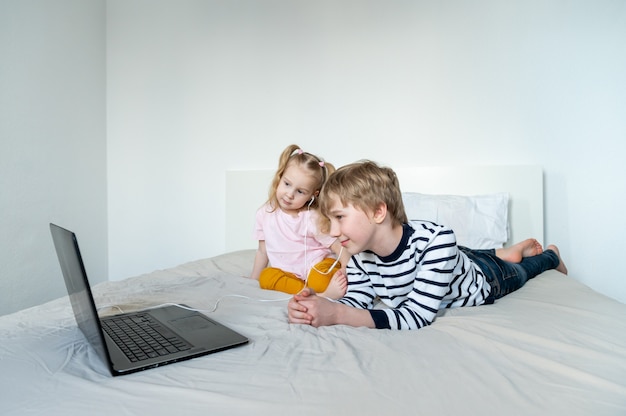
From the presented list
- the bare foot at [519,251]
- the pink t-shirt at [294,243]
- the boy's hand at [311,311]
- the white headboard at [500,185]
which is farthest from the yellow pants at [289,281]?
the white headboard at [500,185]

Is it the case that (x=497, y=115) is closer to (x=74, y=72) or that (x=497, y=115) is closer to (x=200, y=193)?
(x=200, y=193)

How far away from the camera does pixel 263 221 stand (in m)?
1.90

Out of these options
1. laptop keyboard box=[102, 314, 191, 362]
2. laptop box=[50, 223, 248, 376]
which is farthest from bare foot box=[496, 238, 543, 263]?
laptop keyboard box=[102, 314, 191, 362]

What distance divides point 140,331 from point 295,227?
2.98 ft

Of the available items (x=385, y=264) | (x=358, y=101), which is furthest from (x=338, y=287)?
(x=358, y=101)

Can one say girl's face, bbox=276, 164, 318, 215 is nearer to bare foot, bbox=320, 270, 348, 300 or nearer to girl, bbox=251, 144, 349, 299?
girl, bbox=251, 144, 349, 299

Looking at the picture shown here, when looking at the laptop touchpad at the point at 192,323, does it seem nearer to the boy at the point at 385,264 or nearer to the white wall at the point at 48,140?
the boy at the point at 385,264

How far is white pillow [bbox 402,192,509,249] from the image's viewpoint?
200 cm

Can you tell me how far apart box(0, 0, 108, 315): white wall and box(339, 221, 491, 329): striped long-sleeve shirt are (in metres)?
1.84

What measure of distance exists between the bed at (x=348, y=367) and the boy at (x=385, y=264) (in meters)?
0.05

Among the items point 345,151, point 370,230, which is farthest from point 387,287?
point 345,151

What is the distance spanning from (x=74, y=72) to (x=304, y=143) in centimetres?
148

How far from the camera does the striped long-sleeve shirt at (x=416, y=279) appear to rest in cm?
112

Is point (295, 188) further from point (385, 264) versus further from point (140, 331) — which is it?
point (140, 331)
